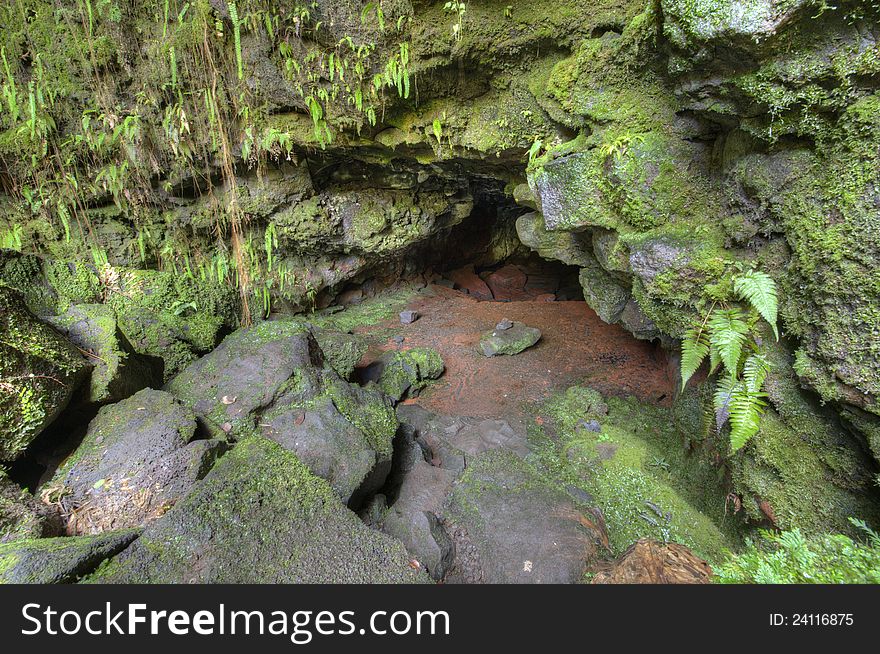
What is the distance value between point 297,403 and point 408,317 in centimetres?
515

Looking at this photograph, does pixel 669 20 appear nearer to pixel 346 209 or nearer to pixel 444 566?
pixel 444 566

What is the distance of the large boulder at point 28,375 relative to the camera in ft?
11.6

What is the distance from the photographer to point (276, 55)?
539 cm

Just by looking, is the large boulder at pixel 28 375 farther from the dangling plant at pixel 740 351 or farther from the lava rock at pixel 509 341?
the lava rock at pixel 509 341

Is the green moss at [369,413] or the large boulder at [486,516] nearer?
the large boulder at [486,516]

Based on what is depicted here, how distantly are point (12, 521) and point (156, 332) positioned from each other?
3.79 meters

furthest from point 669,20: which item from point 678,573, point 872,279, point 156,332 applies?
point 156,332

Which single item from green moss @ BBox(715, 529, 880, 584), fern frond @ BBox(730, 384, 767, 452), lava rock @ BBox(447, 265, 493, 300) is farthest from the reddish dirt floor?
green moss @ BBox(715, 529, 880, 584)

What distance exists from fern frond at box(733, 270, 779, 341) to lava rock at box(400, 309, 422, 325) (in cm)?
746

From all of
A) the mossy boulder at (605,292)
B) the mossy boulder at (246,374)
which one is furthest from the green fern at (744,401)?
the mossy boulder at (246,374)

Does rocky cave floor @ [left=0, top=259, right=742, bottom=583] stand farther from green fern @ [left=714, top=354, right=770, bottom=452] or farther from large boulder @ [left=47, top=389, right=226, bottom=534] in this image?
green fern @ [left=714, top=354, right=770, bottom=452]

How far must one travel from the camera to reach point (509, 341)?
8.13 metres

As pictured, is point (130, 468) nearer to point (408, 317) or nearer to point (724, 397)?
point (724, 397)

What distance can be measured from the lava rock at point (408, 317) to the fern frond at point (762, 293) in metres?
7.46
